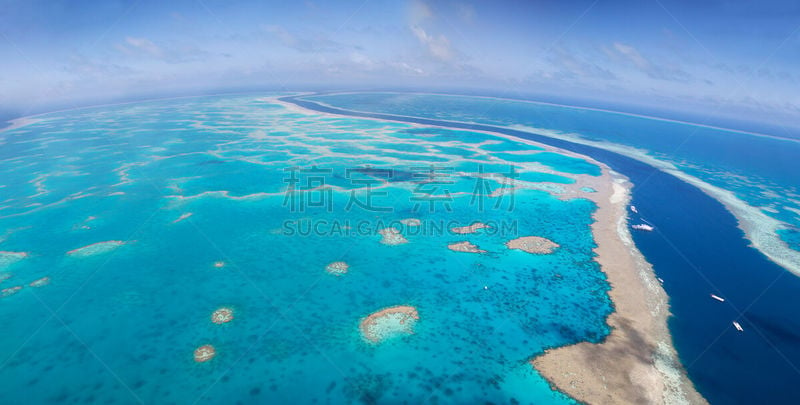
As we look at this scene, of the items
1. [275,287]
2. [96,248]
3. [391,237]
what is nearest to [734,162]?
[391,237]

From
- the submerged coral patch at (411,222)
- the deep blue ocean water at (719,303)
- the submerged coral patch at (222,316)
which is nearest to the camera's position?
the deep blue ocean water at (719,303)

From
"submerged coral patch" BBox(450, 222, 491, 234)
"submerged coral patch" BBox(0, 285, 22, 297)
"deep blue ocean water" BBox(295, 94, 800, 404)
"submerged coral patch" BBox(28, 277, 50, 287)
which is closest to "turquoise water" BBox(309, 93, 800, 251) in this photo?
"deep blue ocean water" BBox(295, 94, 800, 404)

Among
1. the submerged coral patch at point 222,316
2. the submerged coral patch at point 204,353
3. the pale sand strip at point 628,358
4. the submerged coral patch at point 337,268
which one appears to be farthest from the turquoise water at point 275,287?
the pale sand strip at point 628,358

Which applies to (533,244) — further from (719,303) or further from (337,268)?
(337,268)

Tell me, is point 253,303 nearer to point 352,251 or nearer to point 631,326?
point 352,251

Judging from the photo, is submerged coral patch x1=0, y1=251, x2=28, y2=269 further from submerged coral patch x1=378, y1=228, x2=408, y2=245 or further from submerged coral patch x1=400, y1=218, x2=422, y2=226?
submerged coral patch x1=400, y1=218, x2=422, y2=226

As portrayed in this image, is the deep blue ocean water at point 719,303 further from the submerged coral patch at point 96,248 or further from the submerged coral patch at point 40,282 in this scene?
the submerged coral patch at point 96,248
